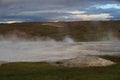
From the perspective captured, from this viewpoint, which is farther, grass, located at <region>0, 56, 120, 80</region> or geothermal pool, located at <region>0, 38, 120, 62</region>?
geothermal pool, located at <region>0, 38, 120, 62</region>

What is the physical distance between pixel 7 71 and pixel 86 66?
9.02 m

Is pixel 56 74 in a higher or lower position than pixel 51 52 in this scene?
higher

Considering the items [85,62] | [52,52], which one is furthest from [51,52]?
[85,62]

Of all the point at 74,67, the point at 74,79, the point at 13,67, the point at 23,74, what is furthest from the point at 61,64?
the point at 74,79

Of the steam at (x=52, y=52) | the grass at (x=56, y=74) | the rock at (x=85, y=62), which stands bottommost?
the steam at (x=52, y=52)

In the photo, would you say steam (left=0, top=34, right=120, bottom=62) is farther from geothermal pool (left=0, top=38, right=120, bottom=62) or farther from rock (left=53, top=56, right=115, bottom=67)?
rock (left=53, top=56, right=115, bottom=67)

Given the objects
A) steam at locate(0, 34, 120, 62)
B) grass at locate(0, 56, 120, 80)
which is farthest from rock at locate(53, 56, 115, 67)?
steam at locate(0, 34, 120, 62)

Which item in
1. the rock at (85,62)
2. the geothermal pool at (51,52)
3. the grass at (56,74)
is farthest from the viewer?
the geothermal pool at (51,52)

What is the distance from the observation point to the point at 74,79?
30.7 metres

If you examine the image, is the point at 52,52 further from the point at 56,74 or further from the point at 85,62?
the point at 56,74

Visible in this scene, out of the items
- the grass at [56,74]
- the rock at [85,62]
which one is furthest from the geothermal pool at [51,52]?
the grass at [56,74]

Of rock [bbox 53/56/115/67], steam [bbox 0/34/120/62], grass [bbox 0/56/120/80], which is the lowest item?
steam [bbox 0/34/120/62]

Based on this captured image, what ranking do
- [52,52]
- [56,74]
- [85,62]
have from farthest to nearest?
1. [52,52]
2. [85,62]
3. [56,74]

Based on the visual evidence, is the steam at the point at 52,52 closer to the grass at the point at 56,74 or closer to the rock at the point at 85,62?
the rock at the point at 85,62
